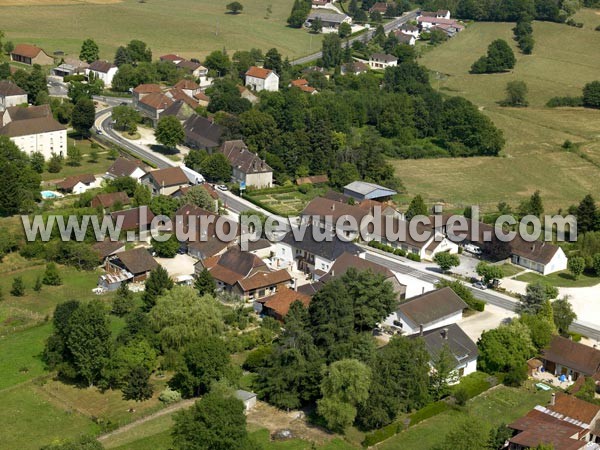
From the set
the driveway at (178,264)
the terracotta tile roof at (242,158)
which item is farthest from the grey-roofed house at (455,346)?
the terracotta tile roof at (242,158)

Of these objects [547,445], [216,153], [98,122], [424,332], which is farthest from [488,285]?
[98,122]

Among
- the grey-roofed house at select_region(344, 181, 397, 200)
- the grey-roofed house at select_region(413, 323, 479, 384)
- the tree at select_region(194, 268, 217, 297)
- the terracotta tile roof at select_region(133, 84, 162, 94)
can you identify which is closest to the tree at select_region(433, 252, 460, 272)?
the grey-roofed house at select_region(413, 323, 479, 384)

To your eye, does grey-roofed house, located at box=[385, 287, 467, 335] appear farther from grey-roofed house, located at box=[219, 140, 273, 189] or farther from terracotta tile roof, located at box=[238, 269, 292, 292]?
grey-roofed house, located at box=[219, 140, 273, 189]

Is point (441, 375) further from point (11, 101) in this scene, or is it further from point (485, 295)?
point (11, 101)

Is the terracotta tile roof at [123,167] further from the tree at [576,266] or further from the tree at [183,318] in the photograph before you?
the tree at [576,266]

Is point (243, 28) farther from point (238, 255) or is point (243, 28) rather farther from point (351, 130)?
point (238, 255)

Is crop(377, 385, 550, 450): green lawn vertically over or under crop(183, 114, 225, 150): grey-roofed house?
under

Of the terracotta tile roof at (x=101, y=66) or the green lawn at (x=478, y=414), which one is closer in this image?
the green lawn at (x=478, y=414)
